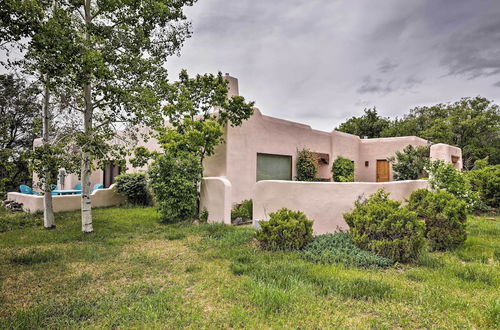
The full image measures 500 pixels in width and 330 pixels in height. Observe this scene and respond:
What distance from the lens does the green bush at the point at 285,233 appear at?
5.60 m

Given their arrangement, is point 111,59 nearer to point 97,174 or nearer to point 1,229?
point 1,229

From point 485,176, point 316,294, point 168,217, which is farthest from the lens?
point 485,176

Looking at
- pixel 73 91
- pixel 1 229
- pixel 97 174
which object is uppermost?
pixel 73 91

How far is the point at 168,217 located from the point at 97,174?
9.84 metres

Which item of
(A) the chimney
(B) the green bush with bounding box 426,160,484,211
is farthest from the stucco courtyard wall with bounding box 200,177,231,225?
(B) the green bush with bounding box 426,160,484,211

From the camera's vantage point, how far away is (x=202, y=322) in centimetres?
293

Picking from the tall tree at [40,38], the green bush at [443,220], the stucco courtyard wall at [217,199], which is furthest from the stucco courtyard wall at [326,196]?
the tall tree at [40,38]

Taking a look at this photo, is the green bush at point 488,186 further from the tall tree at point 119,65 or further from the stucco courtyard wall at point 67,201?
the stucco courtyard wall at point 67,201

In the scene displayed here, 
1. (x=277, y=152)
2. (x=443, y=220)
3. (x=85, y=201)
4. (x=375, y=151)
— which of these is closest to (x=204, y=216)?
(x=85, y=201)

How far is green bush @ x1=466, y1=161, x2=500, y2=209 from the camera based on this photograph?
35.9 feet

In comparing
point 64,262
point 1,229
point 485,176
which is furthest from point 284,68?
point 1,229

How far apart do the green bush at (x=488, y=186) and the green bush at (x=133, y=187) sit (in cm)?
1404

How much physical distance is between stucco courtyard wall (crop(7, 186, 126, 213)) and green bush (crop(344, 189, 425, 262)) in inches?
446

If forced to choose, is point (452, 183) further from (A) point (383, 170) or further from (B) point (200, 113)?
(A) point (383, 170)
